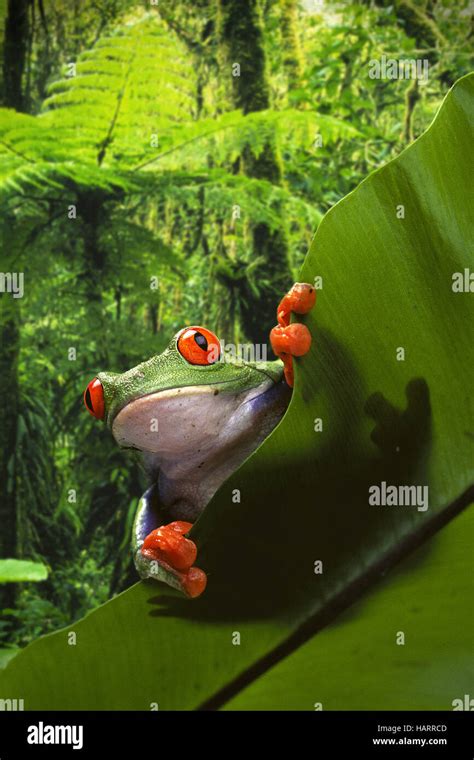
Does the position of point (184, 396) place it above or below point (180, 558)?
above

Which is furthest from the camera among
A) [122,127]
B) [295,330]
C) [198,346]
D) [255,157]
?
[255,157]

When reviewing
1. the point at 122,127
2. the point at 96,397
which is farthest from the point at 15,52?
the point at 96,397

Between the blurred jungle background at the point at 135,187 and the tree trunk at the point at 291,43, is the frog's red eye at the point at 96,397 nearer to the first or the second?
the blurred jungle background at the point at 135,187

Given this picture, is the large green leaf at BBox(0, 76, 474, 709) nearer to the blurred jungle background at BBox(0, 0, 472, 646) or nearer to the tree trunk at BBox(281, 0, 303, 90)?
the blurred jungle background at BBox(0, 0, 472, 646)

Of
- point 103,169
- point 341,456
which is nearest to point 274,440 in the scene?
point 341,456

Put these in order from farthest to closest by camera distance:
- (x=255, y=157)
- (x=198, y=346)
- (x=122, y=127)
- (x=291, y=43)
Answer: (x=291, y=43), (x=255, y=157), (x=122, y=127), (x=198, y=346)

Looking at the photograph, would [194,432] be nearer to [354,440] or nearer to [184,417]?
[184,417]
